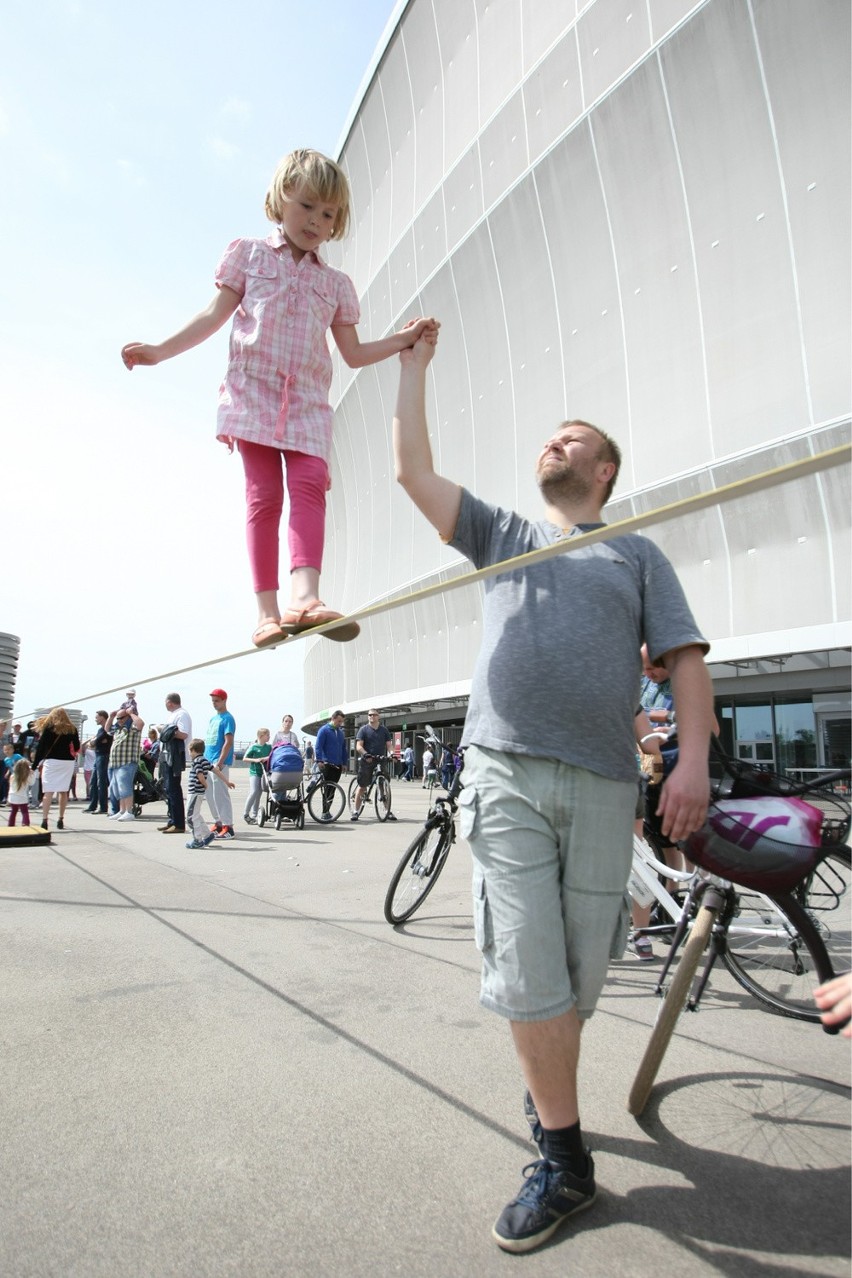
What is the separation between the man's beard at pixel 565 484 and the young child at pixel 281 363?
2.61 ft

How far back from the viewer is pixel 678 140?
50.0 ft

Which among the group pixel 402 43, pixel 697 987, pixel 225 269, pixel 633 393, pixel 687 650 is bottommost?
pixel 697 987

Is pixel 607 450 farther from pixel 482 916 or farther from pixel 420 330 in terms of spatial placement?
pixel 482 916

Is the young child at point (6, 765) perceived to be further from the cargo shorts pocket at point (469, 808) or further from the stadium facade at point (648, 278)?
the cargo shorts pocket at point (469, 808)

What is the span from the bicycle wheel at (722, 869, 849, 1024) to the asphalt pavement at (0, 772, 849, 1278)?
102 millimetres

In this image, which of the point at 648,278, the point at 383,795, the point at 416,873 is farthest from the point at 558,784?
the point at 648,278

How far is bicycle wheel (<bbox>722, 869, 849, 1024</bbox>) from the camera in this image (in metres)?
3.19

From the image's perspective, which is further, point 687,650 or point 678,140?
point 678,140

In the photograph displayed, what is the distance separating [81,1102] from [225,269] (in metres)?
2.61

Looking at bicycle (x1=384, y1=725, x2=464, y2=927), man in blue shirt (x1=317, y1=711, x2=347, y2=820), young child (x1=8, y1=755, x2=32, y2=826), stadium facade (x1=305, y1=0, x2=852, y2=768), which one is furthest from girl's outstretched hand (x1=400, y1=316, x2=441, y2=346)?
stadium facade (x1=305, y1=0, x2=852, y2=768)

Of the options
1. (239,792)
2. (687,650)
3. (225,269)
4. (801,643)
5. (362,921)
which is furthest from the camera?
(239,792)

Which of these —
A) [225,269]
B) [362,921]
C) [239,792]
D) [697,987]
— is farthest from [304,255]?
[239,792]

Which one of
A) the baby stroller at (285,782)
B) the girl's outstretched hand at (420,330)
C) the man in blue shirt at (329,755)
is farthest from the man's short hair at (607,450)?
the man in blue shirt at (329,755)

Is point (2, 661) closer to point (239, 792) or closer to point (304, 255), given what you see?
point (239, 792)
